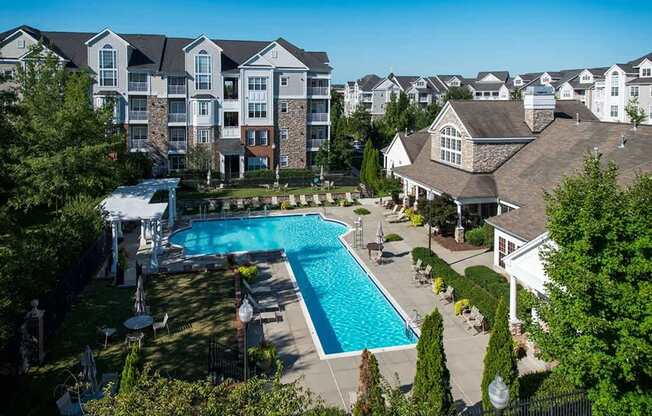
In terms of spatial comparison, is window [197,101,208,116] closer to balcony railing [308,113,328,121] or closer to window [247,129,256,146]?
window [247,129,256,146]

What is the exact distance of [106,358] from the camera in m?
16.9

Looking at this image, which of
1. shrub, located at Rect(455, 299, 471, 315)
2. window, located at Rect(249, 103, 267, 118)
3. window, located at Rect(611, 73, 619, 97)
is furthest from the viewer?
window, located at Rect(611, 73, 619, 97)

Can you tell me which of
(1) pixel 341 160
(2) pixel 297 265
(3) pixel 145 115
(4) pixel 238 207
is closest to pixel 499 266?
(2) pixel 297 265

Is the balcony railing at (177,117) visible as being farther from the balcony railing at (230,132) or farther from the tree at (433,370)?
the tree at (433,370)

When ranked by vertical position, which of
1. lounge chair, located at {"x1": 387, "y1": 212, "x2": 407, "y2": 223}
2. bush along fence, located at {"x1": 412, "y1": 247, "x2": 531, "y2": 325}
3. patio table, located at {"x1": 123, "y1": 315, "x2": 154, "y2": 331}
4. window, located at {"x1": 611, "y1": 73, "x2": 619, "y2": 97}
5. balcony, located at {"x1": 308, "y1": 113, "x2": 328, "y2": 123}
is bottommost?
patio table, located at {"x1": 123, "y1": 315, "x2": 154, "y2": 331}

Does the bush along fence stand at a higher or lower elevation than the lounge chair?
lower

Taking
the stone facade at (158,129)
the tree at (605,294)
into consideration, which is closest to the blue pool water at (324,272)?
the tree at (605,294)

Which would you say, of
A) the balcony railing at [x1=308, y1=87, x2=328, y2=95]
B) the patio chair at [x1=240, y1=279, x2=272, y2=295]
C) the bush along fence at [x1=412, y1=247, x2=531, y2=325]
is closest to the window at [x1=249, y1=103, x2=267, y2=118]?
the balcony railing at [x1=308, y1=87, x2=328, y2=95]

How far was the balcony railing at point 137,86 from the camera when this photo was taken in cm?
5259

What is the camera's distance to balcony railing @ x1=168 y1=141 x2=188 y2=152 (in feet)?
177

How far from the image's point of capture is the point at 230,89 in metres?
55.3

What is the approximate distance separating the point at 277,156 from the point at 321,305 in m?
33.9

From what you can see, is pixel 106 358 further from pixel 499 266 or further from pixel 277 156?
pixel 277 156

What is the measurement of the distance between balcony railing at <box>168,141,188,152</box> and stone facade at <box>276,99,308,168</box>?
28.3 feet
